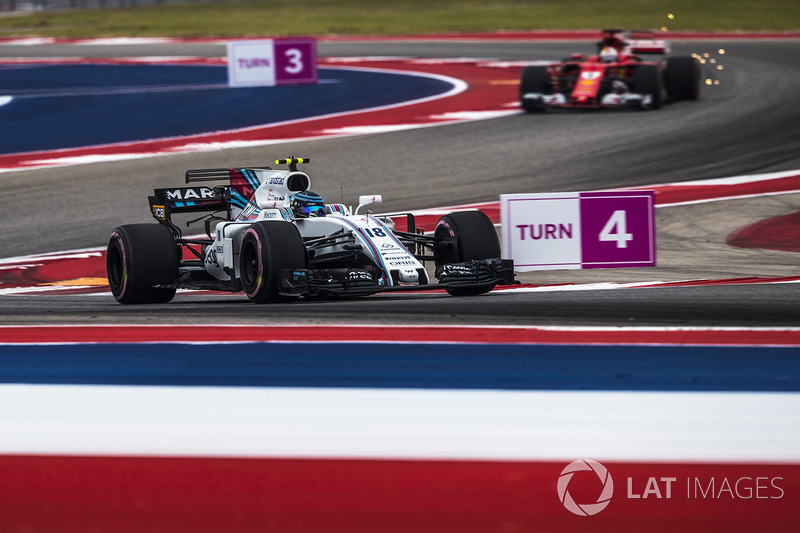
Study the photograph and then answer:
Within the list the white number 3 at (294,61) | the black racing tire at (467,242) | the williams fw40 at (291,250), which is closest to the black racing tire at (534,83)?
the white number 3 at (294,61)

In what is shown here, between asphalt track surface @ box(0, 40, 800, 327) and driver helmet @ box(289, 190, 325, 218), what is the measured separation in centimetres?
88

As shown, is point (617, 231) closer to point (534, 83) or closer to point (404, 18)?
point (534, 83)

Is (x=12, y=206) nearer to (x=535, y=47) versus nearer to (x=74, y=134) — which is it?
(x=74, y=134)

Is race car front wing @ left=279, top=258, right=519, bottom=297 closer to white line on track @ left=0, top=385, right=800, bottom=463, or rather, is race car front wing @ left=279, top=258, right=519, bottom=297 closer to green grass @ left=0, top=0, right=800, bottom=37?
white line on track @ left=0, top=385, right=800, bottom=463

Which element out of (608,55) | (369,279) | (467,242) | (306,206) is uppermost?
(608,55)

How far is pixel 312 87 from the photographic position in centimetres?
2511

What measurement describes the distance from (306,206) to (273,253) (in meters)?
1.06

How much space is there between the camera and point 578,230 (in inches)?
365

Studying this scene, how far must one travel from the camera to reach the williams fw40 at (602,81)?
66.7ft

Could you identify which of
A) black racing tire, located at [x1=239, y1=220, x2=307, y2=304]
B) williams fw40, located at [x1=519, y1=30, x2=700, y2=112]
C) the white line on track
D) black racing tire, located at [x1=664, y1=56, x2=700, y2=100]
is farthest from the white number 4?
black racing tire, located at [x1=664, y1=56, x2=700, y2=100]

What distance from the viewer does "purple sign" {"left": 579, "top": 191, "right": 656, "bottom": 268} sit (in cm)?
920

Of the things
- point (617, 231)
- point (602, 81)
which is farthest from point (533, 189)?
point (617, 231)

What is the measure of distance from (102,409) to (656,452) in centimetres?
256

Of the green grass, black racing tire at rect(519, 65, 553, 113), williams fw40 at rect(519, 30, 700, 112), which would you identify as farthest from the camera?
the green grass
